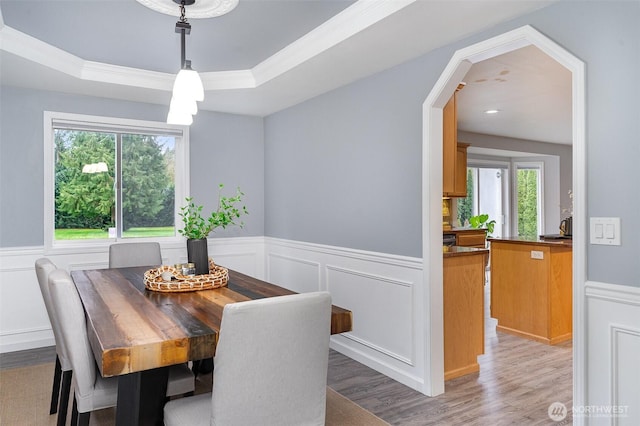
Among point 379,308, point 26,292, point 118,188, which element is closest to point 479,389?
point 379,308

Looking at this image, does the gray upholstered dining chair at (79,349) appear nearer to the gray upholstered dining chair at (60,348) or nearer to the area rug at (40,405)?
the gray upholstered dining chair at (60,348)

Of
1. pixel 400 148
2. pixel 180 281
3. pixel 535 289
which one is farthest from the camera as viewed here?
pixel 535 289

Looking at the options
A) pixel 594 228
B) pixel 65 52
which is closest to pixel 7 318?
pixel 65 52

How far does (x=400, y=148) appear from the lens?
313 cm

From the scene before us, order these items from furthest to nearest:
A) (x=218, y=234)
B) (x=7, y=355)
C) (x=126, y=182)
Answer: (x=218, y=234)
(x=126, y=182)
(x=7, y=355)

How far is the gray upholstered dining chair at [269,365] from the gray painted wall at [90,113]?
10.2 feet

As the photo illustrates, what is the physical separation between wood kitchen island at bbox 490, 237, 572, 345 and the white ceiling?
1600mm

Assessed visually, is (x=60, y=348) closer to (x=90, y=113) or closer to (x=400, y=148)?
(x=400, y=148)

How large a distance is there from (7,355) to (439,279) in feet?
12.0

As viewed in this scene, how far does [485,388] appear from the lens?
9.83 ft

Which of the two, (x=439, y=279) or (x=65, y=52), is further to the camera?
(x=65, y=52)

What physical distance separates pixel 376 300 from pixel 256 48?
2.14m

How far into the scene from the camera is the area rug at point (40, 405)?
2523 millimetres

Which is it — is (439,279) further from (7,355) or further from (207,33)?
(7,355)
